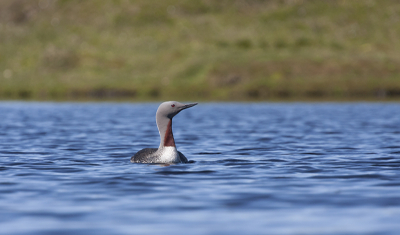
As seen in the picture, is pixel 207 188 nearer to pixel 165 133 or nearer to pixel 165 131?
pixel 165 133

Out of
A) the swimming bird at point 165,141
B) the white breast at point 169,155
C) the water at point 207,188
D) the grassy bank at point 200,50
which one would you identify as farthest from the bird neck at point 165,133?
the grassy bank at point 200,50

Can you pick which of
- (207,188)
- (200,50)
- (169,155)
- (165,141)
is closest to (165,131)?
(165,141)

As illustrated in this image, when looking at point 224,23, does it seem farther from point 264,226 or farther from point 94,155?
point 264,226

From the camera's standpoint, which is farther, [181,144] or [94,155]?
[181,144]

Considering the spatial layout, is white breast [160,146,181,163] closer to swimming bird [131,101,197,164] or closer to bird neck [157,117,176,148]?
swimming bird [131,101,197,164]

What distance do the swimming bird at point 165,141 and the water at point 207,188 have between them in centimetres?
31

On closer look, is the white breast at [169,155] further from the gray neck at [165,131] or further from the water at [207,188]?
the water at [207,188]

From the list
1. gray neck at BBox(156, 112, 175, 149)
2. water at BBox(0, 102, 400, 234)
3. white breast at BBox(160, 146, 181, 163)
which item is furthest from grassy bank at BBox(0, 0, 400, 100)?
white breast at BBox(160, 146, 181, 163)

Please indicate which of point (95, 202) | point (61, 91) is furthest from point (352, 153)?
point (61, 91)

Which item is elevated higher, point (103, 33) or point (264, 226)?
point (103, 33)

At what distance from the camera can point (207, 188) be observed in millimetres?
15039

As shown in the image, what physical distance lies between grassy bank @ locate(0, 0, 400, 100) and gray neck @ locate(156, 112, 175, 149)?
226 ft

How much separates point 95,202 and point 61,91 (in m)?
103

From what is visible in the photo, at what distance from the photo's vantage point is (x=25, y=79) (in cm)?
12888
